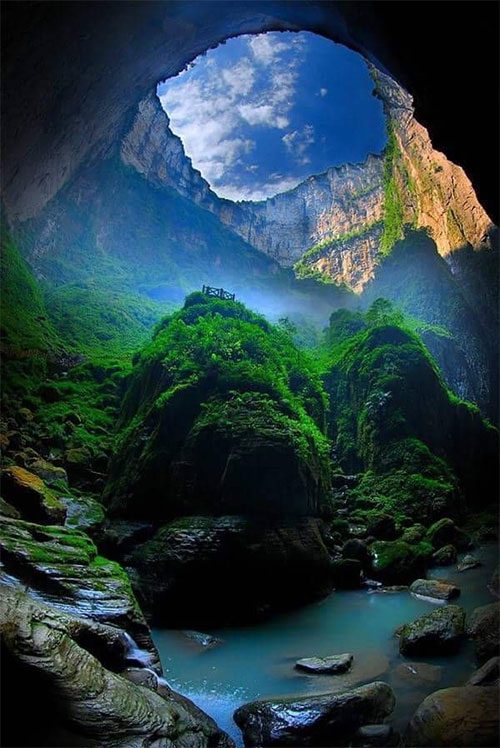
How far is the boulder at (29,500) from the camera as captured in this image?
29.3ft

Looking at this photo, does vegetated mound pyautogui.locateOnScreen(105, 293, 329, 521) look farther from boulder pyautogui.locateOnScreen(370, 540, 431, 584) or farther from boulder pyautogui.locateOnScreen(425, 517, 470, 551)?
boulder pyautogui.locateOnScreen(425, 517, 470, 551)

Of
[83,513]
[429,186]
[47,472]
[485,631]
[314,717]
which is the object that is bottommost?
[314,717]

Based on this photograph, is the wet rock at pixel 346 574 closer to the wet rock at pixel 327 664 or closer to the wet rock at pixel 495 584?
the wet rock at pixel 495 584

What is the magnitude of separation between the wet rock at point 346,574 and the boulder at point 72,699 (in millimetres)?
6816

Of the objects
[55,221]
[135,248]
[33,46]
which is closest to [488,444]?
[33,46]

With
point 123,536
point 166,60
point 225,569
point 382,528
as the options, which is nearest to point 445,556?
point 382,528

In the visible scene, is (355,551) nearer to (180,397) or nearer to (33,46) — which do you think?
(180,397)

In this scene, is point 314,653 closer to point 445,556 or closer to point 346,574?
point 346,574

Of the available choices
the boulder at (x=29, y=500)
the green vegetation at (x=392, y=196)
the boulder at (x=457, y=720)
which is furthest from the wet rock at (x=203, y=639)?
the green vegetation at (x=392, y=196)

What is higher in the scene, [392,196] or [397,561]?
[392,196]

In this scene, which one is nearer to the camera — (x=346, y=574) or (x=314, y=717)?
(x=314, y=717)

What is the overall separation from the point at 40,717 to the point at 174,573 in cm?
572

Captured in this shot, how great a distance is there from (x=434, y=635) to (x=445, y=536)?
27.3ft

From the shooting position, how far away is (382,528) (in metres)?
14.4
